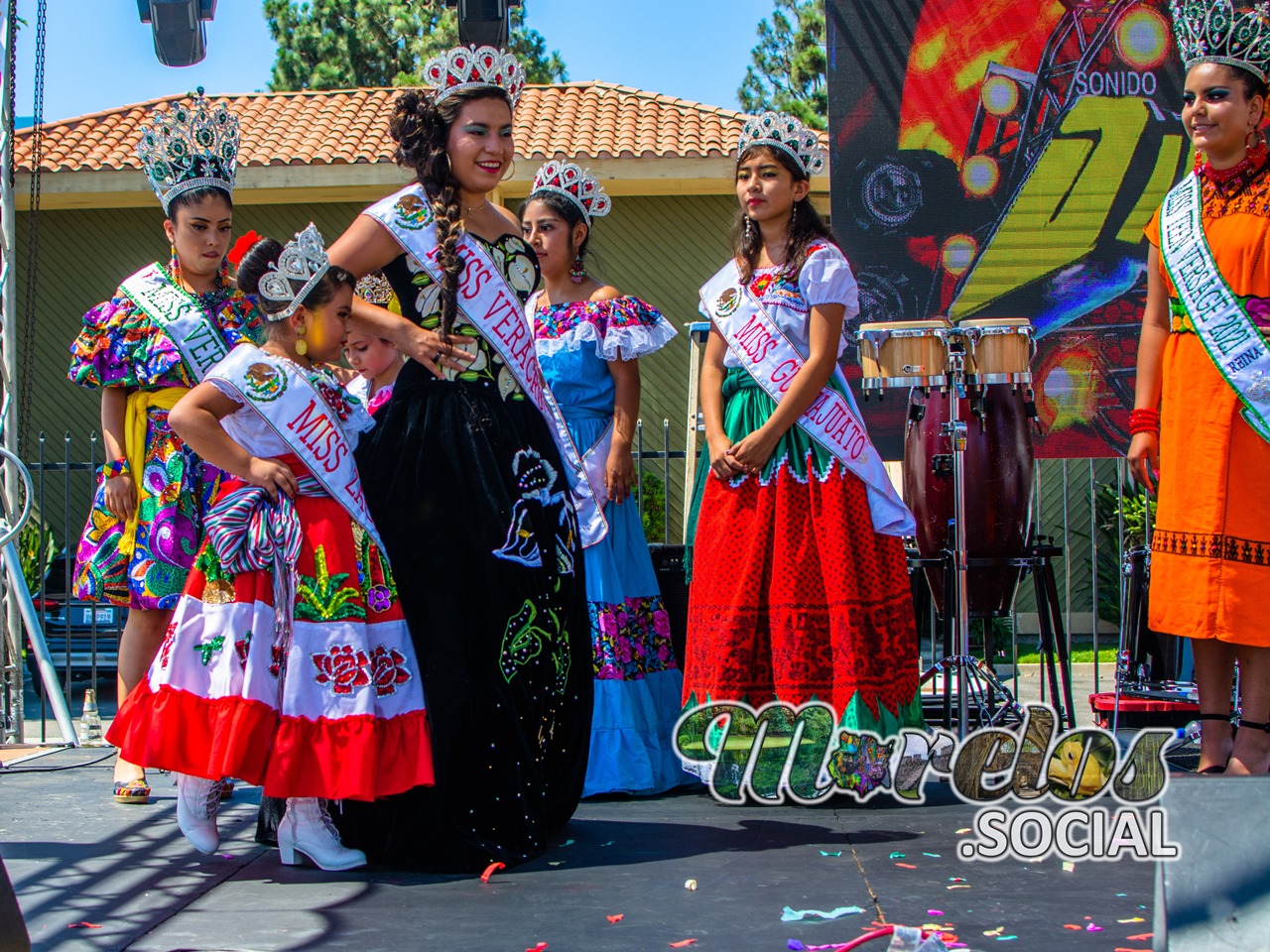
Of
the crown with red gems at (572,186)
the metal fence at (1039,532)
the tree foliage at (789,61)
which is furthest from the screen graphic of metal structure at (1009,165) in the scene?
the tree foliage at (789,61)

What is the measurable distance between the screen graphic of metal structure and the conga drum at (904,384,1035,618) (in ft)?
5.44

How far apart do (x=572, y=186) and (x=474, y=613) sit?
5.90ft

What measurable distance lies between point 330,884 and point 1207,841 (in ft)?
5.81

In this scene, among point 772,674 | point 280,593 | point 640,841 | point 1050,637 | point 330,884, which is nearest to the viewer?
point 330,884

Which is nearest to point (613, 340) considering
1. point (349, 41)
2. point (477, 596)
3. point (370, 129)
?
point (477, 596)

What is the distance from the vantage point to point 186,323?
397 cm

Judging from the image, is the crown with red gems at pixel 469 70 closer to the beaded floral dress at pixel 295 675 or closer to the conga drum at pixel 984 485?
the beaded floral dress at pixel 295 675

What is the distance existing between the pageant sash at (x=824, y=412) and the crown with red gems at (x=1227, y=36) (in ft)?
4.07

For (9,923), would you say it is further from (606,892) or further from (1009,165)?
(1009,165)

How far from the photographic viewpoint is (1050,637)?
486 cm

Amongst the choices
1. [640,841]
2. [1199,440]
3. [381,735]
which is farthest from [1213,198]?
[381,735]

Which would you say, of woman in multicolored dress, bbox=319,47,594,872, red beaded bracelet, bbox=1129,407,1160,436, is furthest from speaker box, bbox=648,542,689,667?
red beaded bracelet, bbox=1129,407,1160,436

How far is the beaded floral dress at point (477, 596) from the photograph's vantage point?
10.0ft

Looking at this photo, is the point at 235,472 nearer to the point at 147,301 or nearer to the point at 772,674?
the point at 147,301
